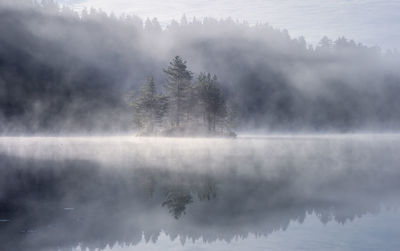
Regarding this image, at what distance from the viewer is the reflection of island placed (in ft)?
52.9

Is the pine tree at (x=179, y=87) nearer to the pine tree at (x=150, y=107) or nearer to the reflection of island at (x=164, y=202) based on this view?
the pine tree at (x=150, y=107)

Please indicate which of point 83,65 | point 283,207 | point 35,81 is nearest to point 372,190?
point 283,207

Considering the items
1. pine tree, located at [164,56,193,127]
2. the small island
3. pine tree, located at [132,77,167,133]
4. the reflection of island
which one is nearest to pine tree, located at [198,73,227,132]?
the small island

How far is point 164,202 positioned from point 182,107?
70.7 m

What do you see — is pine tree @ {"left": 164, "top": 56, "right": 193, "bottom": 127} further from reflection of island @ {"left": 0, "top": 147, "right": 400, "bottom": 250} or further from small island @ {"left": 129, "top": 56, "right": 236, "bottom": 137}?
reflection of island @ {"left": 0, "top": 147, "right": 400, "bottom": 250}

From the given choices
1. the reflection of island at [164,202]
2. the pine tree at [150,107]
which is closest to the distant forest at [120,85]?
the pine tree at [150,107]

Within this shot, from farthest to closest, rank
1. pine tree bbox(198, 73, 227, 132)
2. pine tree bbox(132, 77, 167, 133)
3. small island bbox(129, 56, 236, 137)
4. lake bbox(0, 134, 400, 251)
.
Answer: pine tree bbox(132, 77, 167, 133), small island bbox(129, 56, 236, 137), pine tree bbox(198, 73, 227, 132), lake bbox(0, 134, 400, 251)

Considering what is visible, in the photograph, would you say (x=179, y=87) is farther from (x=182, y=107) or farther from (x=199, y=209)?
(x=199, y=209)

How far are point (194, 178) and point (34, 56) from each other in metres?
157

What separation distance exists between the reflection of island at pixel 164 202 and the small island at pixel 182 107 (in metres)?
58.3

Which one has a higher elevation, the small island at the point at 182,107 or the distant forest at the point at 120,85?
the distant forest at the point at 120,85

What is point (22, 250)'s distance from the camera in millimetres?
13891

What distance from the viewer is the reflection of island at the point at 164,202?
16.1 metres

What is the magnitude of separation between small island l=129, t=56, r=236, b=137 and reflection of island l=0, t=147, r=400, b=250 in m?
58.3
